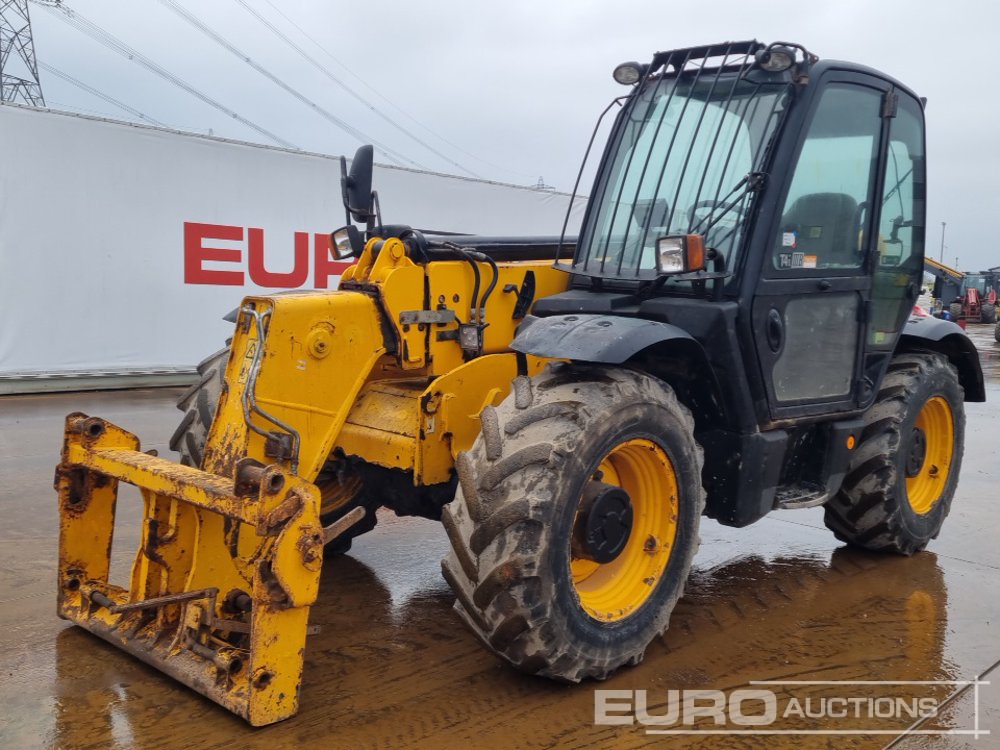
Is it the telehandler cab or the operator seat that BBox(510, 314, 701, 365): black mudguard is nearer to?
the telehandler cab

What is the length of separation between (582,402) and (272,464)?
1149 millimetres

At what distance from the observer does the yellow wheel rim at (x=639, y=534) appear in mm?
3730

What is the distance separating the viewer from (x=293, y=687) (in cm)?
317

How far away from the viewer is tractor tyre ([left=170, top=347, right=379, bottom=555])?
4.30 m

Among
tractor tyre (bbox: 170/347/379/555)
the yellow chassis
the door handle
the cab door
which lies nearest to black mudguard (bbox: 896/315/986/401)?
the cab door

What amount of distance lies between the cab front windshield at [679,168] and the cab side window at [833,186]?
23 centimetres

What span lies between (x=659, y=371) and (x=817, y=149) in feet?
4.14

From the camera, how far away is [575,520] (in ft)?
11.5

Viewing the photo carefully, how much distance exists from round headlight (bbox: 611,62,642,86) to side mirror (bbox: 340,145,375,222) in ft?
4.52

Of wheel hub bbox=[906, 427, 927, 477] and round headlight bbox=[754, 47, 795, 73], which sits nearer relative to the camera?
round headlight bbox=[754, 47, 795, 73]

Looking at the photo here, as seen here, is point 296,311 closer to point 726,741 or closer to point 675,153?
point 675,153

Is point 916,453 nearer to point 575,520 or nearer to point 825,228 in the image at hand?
point 825,228

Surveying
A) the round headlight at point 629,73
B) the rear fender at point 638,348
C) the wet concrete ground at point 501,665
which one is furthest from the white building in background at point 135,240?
the rear fender at point 638,348

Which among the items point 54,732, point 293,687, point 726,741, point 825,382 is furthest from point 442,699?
point 825,382
